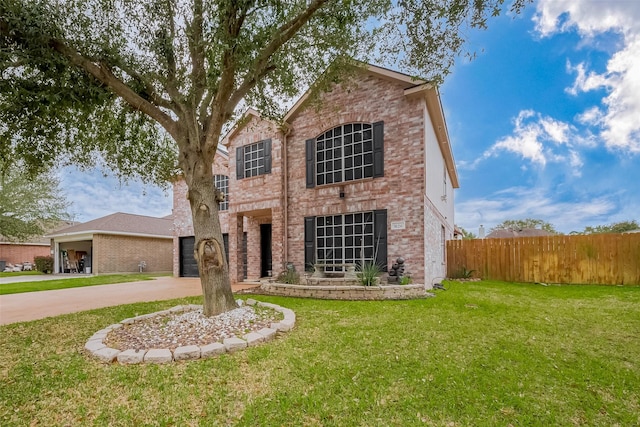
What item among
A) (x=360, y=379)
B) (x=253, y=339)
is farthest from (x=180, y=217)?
(x=360, y=379)

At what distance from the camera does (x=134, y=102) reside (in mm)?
5551

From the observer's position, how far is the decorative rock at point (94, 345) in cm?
408

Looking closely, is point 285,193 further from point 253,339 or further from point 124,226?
point 124,226

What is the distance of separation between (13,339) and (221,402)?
14.8 ft

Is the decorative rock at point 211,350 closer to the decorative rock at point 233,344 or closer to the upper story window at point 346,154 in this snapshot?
the decorative rock at point 233,344

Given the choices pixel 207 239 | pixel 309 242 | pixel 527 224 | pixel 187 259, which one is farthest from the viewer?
pixel 527 224

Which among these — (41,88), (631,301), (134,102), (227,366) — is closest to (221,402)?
(227,366)

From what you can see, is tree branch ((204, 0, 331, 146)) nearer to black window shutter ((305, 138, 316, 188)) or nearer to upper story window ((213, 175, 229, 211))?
black window shutter ((305, 138, 316, 188))

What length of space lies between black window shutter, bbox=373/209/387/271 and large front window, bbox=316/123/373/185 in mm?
1385

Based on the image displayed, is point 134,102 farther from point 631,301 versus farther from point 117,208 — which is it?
point 117,208

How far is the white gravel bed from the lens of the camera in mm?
4277

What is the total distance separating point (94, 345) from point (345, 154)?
27.5 ft

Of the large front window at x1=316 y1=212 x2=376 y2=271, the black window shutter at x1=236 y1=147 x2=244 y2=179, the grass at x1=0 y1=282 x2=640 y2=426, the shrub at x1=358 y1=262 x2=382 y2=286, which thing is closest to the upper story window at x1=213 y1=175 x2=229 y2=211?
the black window shutter at x1=236 y1=147 x2=244 y2=179

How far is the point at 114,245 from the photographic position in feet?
63.2
